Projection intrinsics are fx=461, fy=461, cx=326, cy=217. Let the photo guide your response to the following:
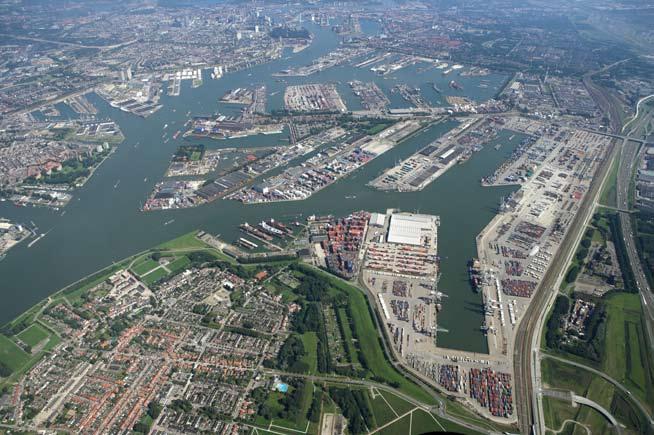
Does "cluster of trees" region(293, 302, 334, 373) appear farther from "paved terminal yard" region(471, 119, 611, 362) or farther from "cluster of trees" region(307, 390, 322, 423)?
"paved terminal yard" region(471, 119, 611, 362)

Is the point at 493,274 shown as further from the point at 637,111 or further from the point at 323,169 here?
the point at 637,111

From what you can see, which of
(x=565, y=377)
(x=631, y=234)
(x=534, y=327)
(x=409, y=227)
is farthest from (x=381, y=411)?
(x=631, y=234)

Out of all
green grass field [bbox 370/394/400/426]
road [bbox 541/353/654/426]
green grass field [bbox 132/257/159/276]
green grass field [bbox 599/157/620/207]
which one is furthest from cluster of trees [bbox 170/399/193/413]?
green grass field [bbox 599/157/620/207]

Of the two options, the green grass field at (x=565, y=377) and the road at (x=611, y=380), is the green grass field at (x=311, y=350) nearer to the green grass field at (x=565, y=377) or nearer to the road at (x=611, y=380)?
the green grass field at (x=565, y=377)

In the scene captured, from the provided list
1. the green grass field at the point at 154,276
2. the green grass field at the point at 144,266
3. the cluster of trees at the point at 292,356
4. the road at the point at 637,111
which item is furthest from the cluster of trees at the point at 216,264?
the road at the point at 637,111

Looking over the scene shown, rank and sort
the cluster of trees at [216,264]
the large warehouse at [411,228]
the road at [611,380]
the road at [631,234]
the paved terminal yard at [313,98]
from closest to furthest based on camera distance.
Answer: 1. the road at [611,380]
2. the road at [631,234]
3. the cluster of trees at [216,264]
4. the large warehouse at [411,228]
5. the paved terminal yard at [313,98]

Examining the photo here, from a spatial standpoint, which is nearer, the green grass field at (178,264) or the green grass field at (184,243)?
the green grass field at (178,264)
